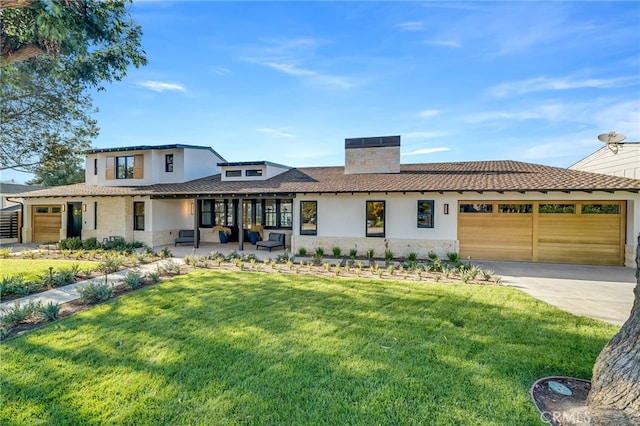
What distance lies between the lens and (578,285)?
8328 mm

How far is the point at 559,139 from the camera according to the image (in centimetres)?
1568

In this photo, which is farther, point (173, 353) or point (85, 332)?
point (85, 332)

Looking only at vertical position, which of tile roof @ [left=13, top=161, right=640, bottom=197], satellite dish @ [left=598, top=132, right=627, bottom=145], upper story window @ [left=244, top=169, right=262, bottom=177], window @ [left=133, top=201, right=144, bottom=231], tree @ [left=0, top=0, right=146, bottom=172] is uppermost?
tree @ [left=0, top=0, right=146, bottom=172]

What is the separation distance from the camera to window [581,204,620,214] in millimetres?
11194

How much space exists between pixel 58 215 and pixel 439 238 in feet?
73.0

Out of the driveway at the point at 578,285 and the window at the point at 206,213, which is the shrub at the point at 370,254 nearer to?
the driveway at the point at 578,285

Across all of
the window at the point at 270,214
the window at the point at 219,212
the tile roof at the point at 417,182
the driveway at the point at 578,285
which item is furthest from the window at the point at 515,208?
the window at the point at 219,212

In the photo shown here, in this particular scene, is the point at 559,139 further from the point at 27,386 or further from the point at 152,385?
the point at 27,386

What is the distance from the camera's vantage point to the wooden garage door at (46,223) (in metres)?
18.7

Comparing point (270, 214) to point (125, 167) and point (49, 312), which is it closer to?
point (125, 167)

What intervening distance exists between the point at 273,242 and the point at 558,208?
12413 mm

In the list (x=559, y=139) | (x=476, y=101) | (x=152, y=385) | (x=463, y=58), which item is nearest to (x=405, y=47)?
(x=463, y=58)

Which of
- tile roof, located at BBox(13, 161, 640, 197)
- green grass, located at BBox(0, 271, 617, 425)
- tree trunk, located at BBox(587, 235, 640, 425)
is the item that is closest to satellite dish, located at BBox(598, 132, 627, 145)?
tile roof, located at BBox(13, 161, 640, 197)

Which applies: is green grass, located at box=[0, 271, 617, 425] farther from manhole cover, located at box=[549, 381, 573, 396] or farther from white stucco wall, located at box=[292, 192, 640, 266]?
white stucco wall, located at box=[292, 192, 640, 266]
